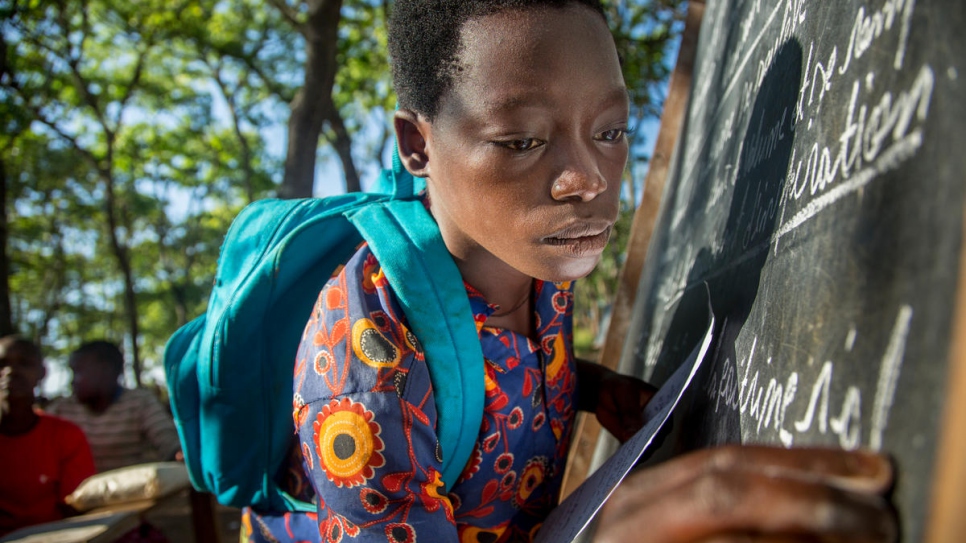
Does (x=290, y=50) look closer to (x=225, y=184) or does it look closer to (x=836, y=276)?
(x=225, y=184)

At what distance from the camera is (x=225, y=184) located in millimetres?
21672

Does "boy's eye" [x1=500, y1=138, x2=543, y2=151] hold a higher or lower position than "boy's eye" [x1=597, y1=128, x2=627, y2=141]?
lower

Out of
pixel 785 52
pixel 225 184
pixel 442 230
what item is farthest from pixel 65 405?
pixel 225 184

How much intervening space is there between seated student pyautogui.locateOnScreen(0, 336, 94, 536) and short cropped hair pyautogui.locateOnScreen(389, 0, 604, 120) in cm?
394

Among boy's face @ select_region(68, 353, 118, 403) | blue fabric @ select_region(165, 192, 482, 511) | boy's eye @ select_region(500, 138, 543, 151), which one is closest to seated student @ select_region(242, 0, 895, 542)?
boy's eye @ select_region(500, 138, 543, 151)

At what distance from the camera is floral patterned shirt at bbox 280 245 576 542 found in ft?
4.02

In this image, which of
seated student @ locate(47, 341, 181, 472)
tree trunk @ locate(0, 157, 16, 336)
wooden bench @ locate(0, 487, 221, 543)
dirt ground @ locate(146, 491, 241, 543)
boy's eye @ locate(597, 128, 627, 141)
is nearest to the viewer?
boy's eye @ locate(597, 128, 627, 141)

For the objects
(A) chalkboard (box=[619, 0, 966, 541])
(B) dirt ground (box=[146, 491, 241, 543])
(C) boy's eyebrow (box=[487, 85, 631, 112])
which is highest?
(C) boy's eyebrow (box=[487, 85, 631, 112])

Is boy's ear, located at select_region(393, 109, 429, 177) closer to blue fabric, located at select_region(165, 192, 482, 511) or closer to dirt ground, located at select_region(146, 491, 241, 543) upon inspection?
blue fabric, located at select_region(165, 192, 482, 511)

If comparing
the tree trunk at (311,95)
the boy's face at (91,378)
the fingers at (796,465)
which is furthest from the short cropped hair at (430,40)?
the boy's face at (91,378)

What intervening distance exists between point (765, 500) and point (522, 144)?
2.65ft

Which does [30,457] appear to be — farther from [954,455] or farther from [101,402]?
[954,455]

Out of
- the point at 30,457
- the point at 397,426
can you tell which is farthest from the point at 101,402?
the point at 397,426

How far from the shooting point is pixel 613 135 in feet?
4.45
